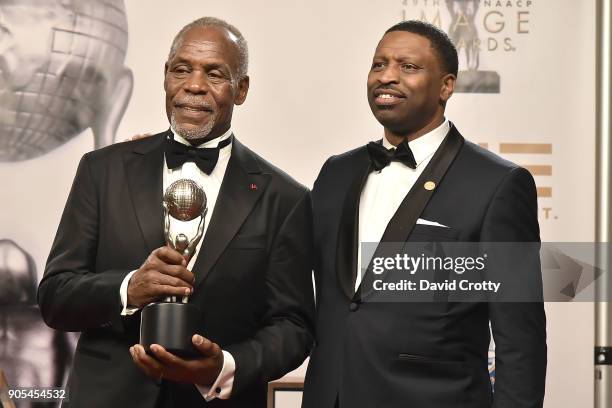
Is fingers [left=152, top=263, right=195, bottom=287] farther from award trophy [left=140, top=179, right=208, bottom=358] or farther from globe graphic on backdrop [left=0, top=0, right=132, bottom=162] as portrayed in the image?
globe graphic on backdrop [left=0, top=0, right=132, bottom=162]

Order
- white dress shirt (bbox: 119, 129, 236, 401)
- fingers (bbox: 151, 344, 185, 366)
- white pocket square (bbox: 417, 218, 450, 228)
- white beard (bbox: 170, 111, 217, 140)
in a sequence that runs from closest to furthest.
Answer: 1. fingers (bbox: 151, 344, 185, 366)
2. white dress shirt (bbox: 119, 129, 236, 401)
3. white beard (bbox: 170, 111, 217, 140)
4. white pocket square (bbox: 417, 218, 450, 228)

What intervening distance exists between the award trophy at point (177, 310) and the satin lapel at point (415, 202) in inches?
25.9

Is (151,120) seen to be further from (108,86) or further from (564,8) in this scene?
→ (564,8)

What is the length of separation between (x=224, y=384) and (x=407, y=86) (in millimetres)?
995

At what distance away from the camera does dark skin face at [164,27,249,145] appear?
2406mm

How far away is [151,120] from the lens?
11.9 ft

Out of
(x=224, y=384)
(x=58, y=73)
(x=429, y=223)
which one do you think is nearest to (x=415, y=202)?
(x=429, y=223)

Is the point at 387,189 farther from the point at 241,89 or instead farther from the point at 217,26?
the point at 217,26

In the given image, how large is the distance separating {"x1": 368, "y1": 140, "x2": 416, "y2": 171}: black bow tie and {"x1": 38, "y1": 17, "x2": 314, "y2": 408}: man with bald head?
12.7 inches

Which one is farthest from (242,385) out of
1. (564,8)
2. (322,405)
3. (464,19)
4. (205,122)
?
(564,8)

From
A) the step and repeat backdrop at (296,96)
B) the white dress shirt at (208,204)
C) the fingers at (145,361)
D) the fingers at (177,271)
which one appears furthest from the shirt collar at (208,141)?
the step and repeat backdrop at (296,96)

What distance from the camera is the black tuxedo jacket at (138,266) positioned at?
2260 millimetres

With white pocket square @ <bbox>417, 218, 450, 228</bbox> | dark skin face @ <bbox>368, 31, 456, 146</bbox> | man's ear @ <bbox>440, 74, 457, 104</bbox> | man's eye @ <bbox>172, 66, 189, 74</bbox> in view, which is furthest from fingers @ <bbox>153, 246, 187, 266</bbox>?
man's ear @ <bbox>440, 74, 457, 104</bbox>

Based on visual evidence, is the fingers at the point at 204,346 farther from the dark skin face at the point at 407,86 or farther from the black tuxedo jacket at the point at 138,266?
the dark skin face at the point at 407,86
